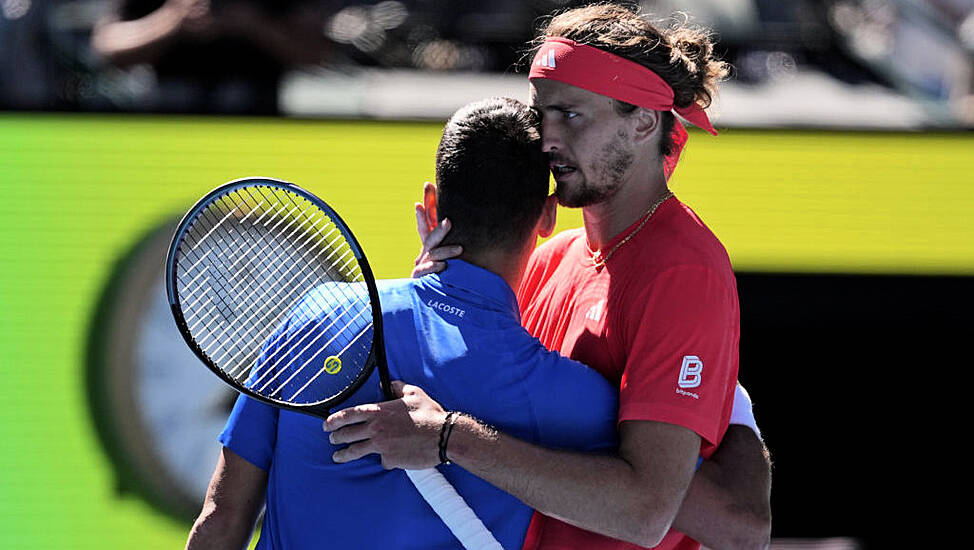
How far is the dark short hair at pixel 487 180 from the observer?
2160mm

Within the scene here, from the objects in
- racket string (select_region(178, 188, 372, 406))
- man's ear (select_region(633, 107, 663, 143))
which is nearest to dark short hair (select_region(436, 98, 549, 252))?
racket string (select_region(178, 188, 372, 406))

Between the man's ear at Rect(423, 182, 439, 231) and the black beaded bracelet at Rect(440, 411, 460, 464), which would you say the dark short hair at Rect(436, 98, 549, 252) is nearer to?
the man's ear at Rect(423, 182, 439, 231)

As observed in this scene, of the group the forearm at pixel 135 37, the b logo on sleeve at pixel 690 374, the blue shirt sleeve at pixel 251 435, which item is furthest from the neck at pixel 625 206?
the forearm at pixel 135 37

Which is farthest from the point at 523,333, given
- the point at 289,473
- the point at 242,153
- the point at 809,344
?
the point at 809,344

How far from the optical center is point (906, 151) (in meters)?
4.32

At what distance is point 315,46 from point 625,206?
2297mm

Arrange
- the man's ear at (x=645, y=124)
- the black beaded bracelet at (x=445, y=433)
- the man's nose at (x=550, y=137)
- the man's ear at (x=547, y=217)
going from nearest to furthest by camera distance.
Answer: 1. the black beaded bracelet at (x=445, y=433)
2. the man's ear at (x=547, y=217)
3. the man's nose at (x=550, y=137)
4. the man's ear at (x=645, y=124)

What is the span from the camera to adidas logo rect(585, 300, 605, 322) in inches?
93.5

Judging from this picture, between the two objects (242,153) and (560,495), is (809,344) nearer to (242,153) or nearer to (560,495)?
(242,153)

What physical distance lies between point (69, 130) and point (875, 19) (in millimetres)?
3943

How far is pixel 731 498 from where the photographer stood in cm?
231

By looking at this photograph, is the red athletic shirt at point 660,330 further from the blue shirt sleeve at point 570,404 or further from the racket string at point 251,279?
the racket string at point 251,279

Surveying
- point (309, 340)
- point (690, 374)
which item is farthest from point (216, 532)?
point (690, 374)

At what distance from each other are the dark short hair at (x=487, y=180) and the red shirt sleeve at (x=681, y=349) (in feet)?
0.95
